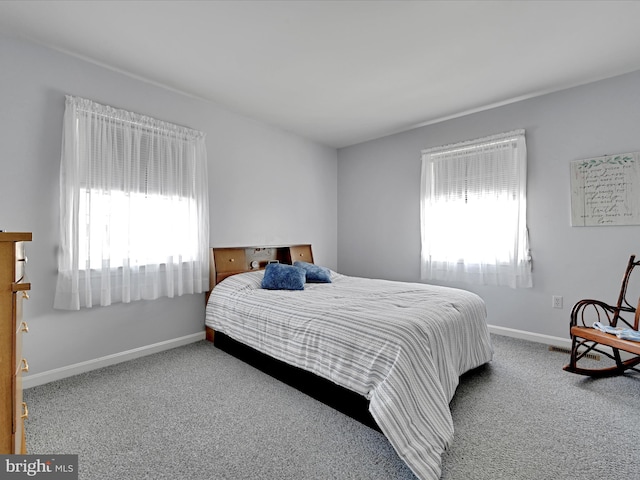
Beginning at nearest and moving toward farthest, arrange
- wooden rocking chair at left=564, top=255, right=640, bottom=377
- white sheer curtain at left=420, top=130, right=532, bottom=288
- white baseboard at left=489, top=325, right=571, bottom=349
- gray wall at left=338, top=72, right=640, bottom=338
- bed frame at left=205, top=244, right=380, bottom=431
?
bed frame at left=205, top=244, right=380, bottom=431 → wooden rocking chair at left=564, top=255, right=640, bottom=377 → gray wall at left=338, top=72, right=640, bottom=338 → white baseboard at left=489, top=325, right=571, bottom=349 → white sheer curtain at left=420, top=130, right=532, bottom=288

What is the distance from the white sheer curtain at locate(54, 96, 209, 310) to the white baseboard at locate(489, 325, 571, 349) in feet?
10.9

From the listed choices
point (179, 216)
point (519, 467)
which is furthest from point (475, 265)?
point (179, 216)

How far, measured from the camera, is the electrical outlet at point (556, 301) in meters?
3.09

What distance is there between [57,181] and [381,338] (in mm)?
2719

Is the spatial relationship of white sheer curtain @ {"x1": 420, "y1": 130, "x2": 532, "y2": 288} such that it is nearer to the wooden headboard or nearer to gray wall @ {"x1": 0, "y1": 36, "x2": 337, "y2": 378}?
the wooden headboard

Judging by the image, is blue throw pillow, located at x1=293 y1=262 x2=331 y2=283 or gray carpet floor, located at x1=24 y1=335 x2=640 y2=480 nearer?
gray carpet floor, located at x1=24 y1=335 x2=640 y2=480

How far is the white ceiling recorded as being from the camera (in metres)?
1.99

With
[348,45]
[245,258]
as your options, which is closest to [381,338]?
[348,45]

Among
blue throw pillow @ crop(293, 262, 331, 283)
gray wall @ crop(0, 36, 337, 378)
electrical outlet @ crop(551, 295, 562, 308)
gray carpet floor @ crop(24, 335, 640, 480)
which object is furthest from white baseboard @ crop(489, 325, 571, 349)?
gray wall @ crop(0, 36, 337, 378)

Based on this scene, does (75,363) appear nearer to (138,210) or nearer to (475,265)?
(138,210)

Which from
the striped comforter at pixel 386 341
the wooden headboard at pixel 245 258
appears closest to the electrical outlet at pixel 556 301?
the striped comforter at pixel 386 341

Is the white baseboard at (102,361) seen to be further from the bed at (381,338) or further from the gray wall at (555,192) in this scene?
the gray wall at (555,192)

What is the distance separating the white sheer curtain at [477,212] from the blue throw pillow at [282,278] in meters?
1.74

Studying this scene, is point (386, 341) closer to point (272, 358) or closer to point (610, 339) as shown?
point (272, 358)
